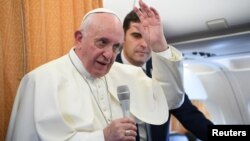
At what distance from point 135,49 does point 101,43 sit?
2.35 feet

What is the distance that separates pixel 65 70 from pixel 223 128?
36.2 inches

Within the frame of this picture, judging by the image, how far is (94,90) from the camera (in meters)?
1.30

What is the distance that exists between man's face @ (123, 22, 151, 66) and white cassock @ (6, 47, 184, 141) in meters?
0.40

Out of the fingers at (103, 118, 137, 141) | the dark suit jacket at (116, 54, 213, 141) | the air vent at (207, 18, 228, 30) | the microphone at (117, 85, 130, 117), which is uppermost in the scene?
the air vent at (207, 18, 228, 30)

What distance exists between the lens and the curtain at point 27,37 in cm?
137

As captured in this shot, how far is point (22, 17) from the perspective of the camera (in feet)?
4.87

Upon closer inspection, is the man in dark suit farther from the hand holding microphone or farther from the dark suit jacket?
the hand holding microphone

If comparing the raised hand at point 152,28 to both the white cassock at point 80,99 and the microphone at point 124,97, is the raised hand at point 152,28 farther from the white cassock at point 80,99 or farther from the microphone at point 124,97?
the microphone at point 124,97

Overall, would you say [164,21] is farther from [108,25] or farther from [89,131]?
[89,131]

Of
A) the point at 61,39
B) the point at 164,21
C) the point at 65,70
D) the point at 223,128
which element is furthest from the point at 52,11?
the point at 164,21

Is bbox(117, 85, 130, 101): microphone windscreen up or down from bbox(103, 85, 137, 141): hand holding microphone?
up

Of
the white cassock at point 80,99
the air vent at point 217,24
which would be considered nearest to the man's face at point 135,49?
the white cassock at point 80,99

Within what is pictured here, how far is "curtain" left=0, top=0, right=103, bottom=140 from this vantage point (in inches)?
54.1

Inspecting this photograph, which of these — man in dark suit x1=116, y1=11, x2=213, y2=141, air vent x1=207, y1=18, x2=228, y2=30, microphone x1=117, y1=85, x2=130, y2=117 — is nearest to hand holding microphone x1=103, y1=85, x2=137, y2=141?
microphone x1=117, y1=85, x2=130, y2=117
